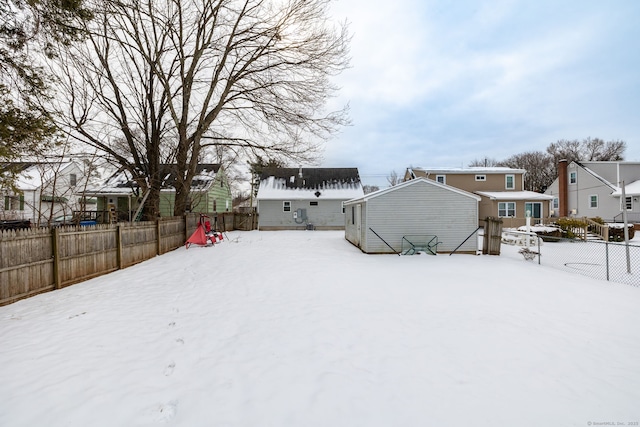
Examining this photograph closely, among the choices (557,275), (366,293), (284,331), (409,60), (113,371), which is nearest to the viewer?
(113,371)

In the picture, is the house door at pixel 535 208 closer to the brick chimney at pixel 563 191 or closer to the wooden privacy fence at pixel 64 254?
the brick chimney at pixel 563 191

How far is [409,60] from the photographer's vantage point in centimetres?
1543

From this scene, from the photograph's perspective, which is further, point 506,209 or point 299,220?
point 299,220

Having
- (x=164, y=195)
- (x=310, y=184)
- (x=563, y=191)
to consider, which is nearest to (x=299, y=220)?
(x=310, y=184)

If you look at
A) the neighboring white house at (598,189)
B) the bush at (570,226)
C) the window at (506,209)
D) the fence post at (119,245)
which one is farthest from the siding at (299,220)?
the neighboring white house at (598,189)

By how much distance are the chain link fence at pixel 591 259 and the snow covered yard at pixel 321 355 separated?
206cm

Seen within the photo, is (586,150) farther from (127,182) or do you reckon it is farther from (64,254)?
(64,254)

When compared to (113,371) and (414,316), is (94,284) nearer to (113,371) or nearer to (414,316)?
(113,371)

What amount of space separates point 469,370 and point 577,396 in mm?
1049

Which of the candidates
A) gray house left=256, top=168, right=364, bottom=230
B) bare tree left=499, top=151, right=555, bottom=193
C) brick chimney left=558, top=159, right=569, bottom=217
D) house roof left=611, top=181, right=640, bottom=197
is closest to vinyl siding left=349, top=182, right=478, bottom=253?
gray house left=256, top=168, right=364, bottom=230

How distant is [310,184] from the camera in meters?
27.0

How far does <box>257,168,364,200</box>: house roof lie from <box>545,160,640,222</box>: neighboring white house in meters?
20.8

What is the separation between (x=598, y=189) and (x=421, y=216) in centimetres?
2493

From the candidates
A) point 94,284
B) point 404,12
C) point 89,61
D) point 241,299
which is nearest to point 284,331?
point 241,299
